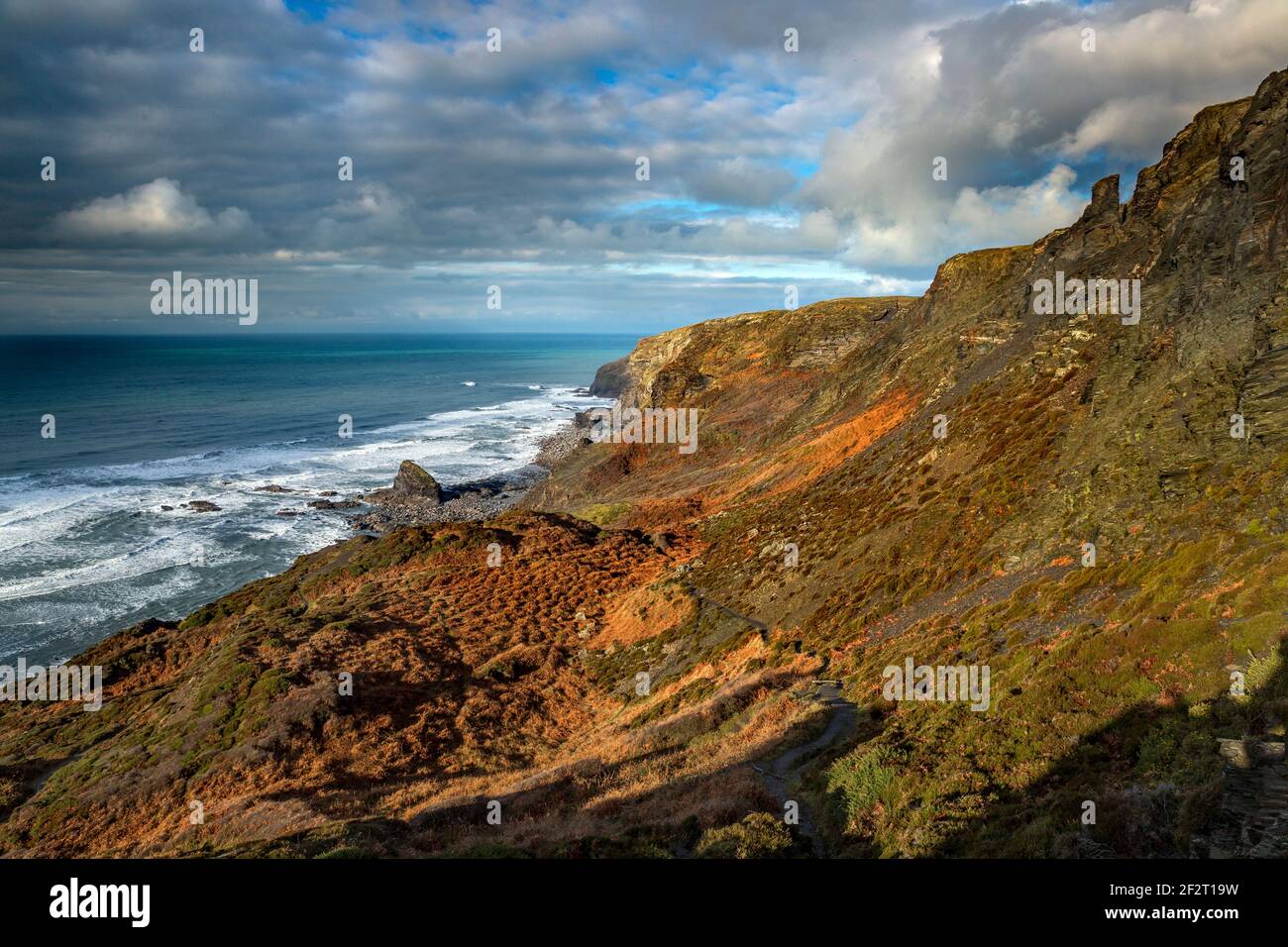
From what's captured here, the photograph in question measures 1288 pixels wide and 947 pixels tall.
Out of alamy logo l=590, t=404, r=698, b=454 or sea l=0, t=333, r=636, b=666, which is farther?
alamy logo l=590, t=404, r=698, b=454

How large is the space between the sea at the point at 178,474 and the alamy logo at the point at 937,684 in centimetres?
4917

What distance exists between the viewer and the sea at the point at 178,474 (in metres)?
50.8

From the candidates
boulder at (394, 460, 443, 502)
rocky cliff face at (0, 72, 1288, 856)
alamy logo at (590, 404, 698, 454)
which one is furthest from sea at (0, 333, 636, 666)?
alamy logo at (590, 404, 698, 454)

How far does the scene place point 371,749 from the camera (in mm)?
22422

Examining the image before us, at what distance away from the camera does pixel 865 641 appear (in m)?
20.7

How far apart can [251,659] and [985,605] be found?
27.2m

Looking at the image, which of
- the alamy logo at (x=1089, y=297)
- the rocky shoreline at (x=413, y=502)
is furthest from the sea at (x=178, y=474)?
the alamy logo at (x=1089, y=297)

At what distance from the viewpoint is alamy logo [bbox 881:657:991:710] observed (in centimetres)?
1496
